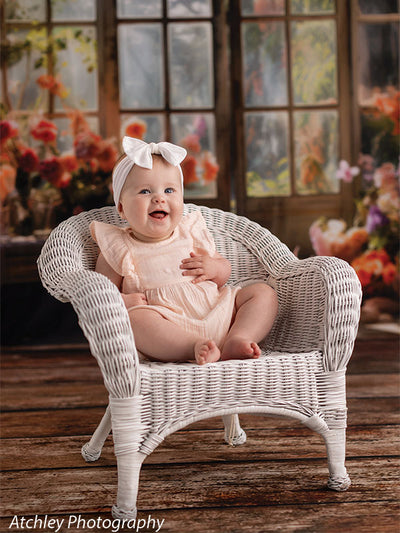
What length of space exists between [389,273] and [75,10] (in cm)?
221

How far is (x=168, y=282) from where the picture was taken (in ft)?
5.34

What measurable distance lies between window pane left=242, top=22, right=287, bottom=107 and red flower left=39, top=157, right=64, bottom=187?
3.51 feet

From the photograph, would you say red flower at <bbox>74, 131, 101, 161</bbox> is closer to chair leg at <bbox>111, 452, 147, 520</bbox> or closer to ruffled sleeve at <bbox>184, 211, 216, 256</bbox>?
ruffled sleeve at <bbox>184, 211, 216, 256</bbox>

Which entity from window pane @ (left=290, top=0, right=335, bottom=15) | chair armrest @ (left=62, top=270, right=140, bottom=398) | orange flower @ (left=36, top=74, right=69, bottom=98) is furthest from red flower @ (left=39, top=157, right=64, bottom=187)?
chair armrest @ (left=62, top=270, right=140, bottom=398)

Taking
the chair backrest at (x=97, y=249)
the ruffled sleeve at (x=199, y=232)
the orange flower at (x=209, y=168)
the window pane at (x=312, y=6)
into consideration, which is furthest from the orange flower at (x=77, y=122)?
the ruffled sleeve at (x=199, y=232)

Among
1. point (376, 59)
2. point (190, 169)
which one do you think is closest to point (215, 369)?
point (190, 169)

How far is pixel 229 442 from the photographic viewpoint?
1789 millimetres

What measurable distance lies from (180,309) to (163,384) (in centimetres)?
30

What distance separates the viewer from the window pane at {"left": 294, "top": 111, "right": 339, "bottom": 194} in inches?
134

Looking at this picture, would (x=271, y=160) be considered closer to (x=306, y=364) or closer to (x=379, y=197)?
(x=379, y=197)

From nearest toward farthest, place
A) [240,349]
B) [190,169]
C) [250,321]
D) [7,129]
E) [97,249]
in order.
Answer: [240,349] < [250,321] < [97,249] < [7,129] < [190,169]

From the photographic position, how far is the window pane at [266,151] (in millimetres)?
3393

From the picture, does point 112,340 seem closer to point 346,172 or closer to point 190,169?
point 190,169

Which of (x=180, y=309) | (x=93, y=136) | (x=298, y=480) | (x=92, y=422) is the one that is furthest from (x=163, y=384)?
(x=93, y=136)
